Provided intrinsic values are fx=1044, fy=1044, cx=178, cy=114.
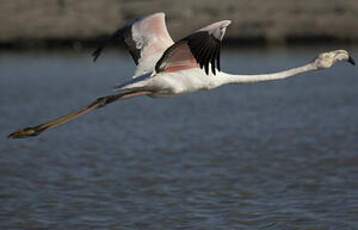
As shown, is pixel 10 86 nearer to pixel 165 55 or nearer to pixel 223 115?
pixel 223 115

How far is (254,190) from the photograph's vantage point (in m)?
11.5

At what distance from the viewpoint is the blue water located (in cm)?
1040

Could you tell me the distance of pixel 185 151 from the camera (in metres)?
14.5

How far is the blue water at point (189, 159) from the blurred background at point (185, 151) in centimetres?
2

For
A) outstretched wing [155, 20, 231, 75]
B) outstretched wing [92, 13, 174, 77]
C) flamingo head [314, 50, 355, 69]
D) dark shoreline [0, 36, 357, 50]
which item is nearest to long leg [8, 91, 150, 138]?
outstretched wing [92, 13, 174, 77]

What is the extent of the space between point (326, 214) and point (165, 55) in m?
2.21

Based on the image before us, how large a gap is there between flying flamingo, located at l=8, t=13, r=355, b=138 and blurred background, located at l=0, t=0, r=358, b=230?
3.87ft

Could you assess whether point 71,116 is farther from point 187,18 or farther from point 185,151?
point 187,18

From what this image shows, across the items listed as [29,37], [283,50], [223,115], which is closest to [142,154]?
[223,115]

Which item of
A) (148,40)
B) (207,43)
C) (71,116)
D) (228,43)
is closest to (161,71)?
(148,40)

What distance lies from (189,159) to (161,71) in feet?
11.0

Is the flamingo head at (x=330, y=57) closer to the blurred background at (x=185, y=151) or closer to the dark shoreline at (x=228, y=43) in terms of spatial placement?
the blurred background at (x=185, y=151)

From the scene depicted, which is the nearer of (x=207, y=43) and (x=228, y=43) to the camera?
(x=207, y=43)

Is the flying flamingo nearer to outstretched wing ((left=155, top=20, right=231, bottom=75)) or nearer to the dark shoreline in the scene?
outstretched wing ((left=155, top=20, right=231, bottom=75))
